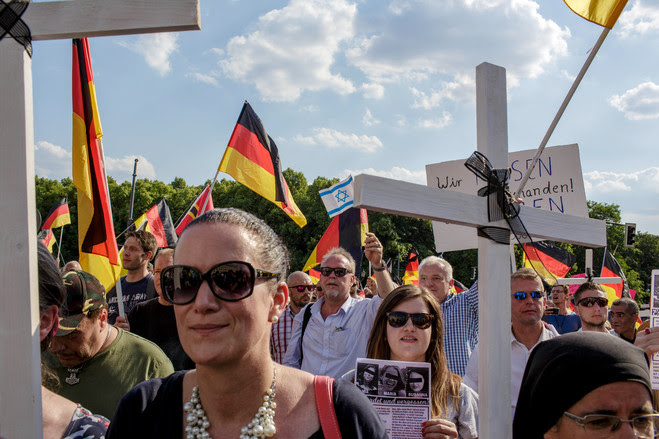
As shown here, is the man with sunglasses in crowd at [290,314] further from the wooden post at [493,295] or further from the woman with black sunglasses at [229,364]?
the woman with black sunglasses at [229,364]

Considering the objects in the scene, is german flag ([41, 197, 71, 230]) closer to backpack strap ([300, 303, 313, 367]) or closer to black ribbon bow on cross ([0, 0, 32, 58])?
backpack strap ([300, 303, 313, 367])

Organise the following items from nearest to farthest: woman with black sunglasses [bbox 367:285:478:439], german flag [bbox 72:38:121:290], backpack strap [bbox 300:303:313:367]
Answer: woman with black sunglasses [bbox 367:285:478:439]
german flag [bbox 72:38:121:290]
backpack strap [bbox 300:303:313:367]

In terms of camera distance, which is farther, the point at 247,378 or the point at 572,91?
the point at 572,91

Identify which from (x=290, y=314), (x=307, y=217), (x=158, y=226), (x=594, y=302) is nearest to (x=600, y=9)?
(x=594, y=302)

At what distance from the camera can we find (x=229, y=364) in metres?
1.40

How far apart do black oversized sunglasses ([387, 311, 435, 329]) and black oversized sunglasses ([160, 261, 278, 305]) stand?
5.82 ft

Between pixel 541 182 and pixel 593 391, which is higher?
pixel 541 182

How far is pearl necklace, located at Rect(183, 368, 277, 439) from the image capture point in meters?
1.41

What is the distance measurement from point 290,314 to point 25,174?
4.29m

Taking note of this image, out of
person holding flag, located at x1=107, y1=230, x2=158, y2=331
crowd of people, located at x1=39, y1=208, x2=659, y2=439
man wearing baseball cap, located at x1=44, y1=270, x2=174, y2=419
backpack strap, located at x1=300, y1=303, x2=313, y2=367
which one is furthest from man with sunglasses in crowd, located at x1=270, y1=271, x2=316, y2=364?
crowd of people, located at x1=39, y1=208, x2=659, y2=439

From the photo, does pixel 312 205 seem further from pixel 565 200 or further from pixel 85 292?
pixel 85 292

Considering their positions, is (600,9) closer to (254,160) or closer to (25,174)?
(25,174)

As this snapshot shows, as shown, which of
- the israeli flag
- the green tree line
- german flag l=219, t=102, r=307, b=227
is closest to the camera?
german flag l=219, t=102, r=307, b=227

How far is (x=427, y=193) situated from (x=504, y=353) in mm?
671
